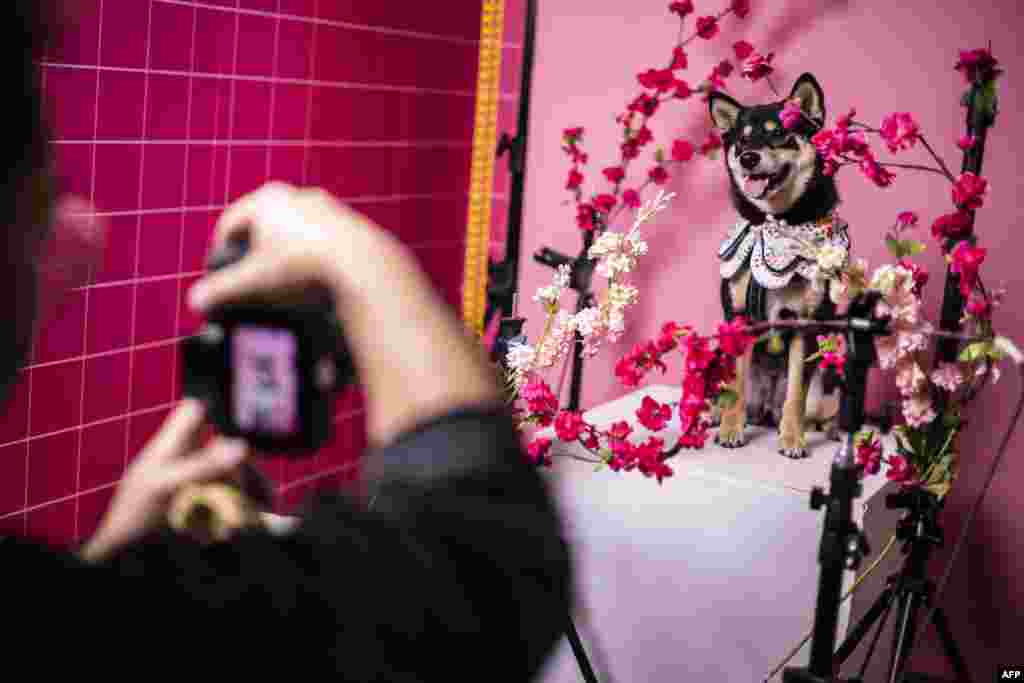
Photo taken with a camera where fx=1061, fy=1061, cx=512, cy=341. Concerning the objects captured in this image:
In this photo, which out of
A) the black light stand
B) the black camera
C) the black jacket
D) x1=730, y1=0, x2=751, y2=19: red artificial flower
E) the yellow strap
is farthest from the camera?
the yellow strap

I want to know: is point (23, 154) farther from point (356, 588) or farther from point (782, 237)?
point (782, 237)

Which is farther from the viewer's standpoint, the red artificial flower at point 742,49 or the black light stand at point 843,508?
the red artificial flower at point 742,49

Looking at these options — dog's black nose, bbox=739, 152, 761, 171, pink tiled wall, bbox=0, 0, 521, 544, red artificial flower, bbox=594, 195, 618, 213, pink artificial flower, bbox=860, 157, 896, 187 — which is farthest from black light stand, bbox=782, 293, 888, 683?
pink tiled wall, bbox=0, 0, 521, 544

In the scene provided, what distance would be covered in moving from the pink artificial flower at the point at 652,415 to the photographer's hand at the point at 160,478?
4.13 feet

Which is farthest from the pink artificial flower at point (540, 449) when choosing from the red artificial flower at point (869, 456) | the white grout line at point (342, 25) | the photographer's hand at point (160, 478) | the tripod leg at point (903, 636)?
the photographer's hand at point (160, 478)

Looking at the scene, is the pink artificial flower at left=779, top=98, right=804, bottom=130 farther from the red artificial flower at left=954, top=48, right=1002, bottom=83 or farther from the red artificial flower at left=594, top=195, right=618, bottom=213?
the red artificial flower at left=594, top=195, right=618, bottom=213

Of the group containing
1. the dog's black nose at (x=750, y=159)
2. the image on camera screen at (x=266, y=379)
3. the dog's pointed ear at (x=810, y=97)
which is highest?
the dog's pointed ear at (x=810, y=97)

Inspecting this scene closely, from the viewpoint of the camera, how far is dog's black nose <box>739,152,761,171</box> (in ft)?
6.39

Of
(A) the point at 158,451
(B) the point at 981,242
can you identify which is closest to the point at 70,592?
(A) the point at 158,451

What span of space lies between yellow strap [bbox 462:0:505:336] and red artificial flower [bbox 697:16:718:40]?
0.63 metres

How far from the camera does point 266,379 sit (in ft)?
1.73

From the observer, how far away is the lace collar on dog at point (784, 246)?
77.4 inches

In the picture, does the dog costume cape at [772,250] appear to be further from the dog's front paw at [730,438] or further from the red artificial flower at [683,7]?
the red artificial flower at [683,7]

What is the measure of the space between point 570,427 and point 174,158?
111 centimetres
